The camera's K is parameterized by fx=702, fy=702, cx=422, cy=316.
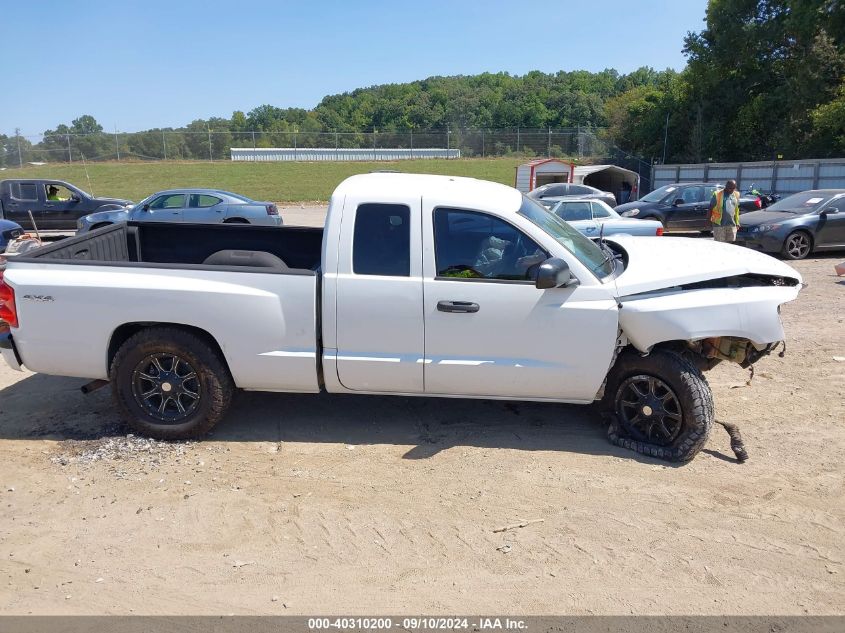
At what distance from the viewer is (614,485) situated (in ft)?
15.2

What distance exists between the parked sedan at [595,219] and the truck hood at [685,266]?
29.1 ft

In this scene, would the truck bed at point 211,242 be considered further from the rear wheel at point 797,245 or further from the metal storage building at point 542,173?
the metal storage building at point 542,173

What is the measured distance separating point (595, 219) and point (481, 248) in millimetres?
11120

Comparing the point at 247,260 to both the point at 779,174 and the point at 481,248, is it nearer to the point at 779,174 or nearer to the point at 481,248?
the point at 481,248

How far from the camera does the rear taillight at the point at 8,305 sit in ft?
16.8

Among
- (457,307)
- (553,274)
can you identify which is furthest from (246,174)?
(553,274)

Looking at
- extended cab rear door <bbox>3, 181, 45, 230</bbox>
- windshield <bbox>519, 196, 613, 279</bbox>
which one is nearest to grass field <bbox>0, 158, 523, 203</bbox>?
extended cab rear door <bbox>3, 181, 45, 230</bbox>

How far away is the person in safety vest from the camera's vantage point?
12719 mm

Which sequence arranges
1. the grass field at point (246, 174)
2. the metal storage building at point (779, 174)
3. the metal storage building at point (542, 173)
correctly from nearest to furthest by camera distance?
the metal storage building at point (779, 174) → the metal storage building at point (542, 173) → the grass field at point (246, 174)

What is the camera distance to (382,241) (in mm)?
4965

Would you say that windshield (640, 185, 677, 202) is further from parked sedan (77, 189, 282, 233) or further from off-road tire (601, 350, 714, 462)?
off-road tire (601, 350, 714, 462)

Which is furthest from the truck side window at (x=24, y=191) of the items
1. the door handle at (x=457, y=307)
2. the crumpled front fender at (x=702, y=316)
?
the crumpled front fender at (x=702, y=316)
